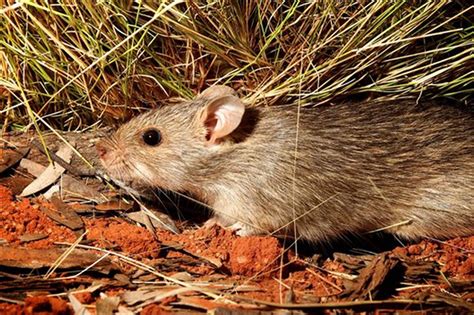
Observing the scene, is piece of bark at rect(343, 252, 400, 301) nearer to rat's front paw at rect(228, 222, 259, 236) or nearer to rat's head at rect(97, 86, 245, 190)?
rat's front paw at rect(228, 222, 259, 236)

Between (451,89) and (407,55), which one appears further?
(451,89)

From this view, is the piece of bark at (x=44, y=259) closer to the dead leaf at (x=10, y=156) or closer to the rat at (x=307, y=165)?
the rat at (x=307, y=165)

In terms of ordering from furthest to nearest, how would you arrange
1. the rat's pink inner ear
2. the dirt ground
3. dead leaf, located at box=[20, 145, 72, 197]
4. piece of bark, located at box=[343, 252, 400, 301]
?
1. dead leaf, located at box=[20, 145, 72, 197]
2. the rat's pink inner ear
3. piece of bark, located at box=[343, 252, 400, 301]
4. the dirt ground

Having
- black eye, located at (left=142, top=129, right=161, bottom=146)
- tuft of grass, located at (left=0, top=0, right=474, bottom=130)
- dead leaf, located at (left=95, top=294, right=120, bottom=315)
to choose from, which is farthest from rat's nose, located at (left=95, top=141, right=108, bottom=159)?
dead leaf, located at (left=95, top=294, right=120, bottom=315)

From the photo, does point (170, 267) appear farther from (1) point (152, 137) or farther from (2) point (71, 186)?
(2) point (71, 186)

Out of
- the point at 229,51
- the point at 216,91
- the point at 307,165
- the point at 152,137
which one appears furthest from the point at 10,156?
the point at 307,165

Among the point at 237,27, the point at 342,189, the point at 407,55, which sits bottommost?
the point at 342,189

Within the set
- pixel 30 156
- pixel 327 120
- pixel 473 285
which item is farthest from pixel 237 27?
pixel 473 285

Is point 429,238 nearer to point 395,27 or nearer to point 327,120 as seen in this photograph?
point 327,120
